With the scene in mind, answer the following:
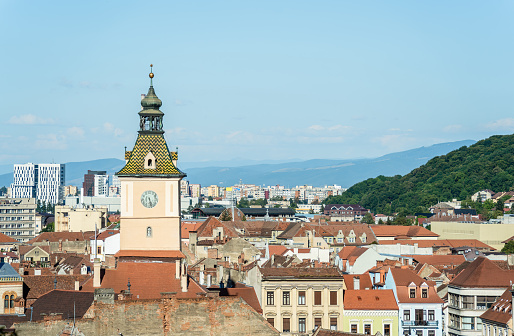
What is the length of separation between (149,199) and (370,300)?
19.2 metres

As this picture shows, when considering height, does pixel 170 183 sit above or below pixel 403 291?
above

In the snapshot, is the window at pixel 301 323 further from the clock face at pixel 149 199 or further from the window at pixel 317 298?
the clock face at pixel 149 199

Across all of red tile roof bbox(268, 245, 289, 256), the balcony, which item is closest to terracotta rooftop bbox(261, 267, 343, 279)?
the balcony

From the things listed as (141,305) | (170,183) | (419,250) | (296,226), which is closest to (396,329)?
(170,183)

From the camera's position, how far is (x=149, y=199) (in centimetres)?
5869

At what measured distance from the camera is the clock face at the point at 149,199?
58656 mm

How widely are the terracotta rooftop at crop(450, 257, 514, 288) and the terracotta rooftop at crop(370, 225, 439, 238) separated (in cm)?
9995

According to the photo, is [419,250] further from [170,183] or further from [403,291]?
[170,183]

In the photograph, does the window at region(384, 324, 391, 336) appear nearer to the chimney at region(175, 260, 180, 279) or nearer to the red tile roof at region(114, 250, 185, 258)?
the red tile roof at region(114, 250, 185, 258)

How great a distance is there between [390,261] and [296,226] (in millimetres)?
73448

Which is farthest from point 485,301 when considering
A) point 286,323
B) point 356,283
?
point 286,323

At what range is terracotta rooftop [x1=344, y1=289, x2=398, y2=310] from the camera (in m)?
69.8

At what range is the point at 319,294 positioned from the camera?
68125mm

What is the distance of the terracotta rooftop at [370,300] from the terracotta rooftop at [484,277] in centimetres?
564
